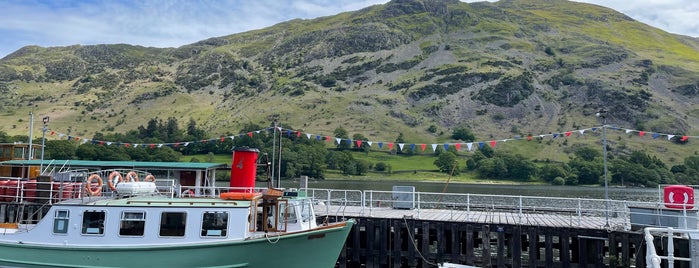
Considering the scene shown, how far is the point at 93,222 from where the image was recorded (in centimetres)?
1845

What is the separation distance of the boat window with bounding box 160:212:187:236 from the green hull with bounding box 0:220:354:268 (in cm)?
59

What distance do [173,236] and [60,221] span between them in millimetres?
4739

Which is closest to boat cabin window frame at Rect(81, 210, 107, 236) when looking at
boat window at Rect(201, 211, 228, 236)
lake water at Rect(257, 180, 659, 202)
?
boat window at Rect(201, 211, 228, 236)

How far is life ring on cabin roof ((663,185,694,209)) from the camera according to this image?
19344 millimetres

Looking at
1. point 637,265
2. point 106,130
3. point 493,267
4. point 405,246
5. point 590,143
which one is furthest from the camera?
point 106,130

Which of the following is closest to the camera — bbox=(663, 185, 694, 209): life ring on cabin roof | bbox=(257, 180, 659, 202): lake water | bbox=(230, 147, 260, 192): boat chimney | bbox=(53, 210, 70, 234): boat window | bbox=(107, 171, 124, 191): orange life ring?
bbox=(53, 210, 70, 234): boat window

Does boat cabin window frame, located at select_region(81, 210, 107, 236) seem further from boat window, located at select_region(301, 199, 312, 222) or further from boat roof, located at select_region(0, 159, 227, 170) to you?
boat roof, located at select_region(0, 159, 227, 170)

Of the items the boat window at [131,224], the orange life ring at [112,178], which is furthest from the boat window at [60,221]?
the boat window at [131,224]

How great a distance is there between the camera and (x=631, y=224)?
20.6 meters

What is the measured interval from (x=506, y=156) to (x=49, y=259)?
478ft

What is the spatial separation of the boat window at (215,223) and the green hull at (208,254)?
0.48m

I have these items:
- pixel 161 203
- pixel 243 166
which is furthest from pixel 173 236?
pixel 243 166

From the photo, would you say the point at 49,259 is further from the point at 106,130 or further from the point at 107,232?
the point at 106,130

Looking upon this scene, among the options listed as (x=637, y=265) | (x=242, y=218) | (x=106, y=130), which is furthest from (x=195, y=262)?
(x=106, y=130)
